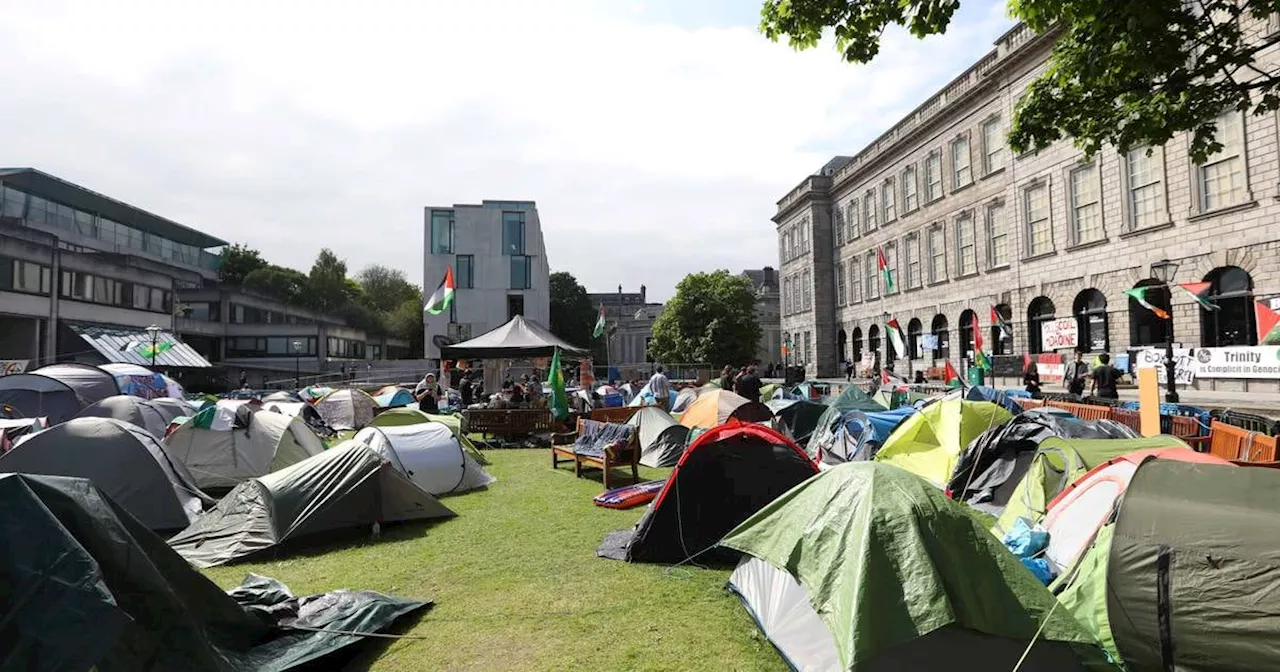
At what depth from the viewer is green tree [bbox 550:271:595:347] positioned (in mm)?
70750

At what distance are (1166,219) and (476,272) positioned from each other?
39.7 meters

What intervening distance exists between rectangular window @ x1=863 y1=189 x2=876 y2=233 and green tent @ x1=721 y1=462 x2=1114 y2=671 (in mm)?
39583

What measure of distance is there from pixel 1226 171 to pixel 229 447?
26291mm

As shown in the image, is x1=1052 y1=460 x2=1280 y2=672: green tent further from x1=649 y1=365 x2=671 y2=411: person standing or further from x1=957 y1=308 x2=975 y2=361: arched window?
x1=957 y1=308 x2=975 y2=361: arched window

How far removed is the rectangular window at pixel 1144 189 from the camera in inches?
846

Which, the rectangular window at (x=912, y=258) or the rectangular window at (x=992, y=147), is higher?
the rectangular window at (x=992, y=147)

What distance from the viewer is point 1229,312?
64.7 ft

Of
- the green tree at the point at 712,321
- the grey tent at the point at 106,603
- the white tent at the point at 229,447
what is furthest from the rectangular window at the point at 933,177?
the grey tent at the point at 106,603

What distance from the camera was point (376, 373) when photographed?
46250mm

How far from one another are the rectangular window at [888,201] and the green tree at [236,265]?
182ft

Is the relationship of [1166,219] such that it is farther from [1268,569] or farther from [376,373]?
[376,373]

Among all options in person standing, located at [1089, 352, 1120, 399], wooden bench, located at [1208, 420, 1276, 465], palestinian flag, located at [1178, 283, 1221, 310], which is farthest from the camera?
palestinian flag, located at [1178, 283, 1221, 310]

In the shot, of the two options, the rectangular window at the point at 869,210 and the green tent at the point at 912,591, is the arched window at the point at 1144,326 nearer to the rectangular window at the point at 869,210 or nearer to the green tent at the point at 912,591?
the rectangular window at the point at 869,210

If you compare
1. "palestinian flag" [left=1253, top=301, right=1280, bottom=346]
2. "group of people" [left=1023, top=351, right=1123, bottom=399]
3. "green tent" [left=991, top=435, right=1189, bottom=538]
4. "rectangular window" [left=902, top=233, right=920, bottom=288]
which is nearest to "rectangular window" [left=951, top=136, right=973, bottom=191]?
"rectangular window" [left=902, top=233, right=920, bottom=288]
